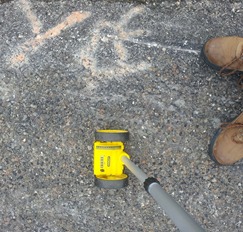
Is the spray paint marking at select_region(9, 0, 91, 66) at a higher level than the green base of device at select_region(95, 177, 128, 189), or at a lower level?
higher

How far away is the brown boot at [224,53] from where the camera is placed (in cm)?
234

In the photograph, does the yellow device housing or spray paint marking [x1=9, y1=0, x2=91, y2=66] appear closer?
the yellow device housing

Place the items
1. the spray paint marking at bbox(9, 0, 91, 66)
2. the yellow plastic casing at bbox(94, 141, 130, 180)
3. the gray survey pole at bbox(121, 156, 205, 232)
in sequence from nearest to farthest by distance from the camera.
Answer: the gray survey pole at bbox(121, 156, 205, 232) → the yellow plastic casing at bbox(94, 141, 130, 180) → the spray paint marking at bbox(9, 0, 91, 66)

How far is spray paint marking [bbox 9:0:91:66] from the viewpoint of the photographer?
8.13 ft

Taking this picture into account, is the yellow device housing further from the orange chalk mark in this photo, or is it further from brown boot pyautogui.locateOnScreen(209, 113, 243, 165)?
the orange chalk mark

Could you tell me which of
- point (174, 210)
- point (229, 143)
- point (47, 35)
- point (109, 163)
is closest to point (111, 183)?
Result: point (109, 163)

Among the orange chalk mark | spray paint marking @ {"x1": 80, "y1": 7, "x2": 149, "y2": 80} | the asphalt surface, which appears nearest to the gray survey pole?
the asphalt surface

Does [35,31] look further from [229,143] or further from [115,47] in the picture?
[229,143]

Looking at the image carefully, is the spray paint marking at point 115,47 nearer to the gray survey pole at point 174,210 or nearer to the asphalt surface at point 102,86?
the asphalt surface at point 102,86

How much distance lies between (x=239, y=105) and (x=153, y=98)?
1.80 ft

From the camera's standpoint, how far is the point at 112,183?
2346 mm

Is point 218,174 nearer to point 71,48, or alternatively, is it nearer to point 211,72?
point 211,72

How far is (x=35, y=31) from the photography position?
8.15 ft

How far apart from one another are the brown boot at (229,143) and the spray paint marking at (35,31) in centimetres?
112
